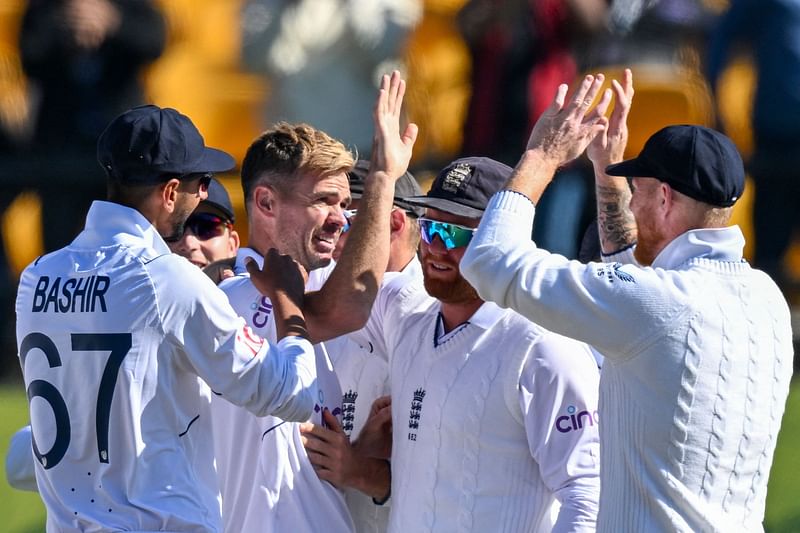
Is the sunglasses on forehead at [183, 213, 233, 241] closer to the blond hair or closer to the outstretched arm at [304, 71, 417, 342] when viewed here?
the blond hair

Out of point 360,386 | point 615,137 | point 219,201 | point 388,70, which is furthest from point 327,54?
point 615,137

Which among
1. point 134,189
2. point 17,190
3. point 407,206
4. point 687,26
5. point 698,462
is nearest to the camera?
point 698,462

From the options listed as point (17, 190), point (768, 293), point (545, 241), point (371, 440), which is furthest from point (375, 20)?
point (768, 293)

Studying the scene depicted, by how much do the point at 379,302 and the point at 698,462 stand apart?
4.20 feet

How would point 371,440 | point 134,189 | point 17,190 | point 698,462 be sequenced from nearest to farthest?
point 698,462
point 134,189
point 371,440
point 17,190

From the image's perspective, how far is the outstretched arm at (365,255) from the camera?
370 centimetres

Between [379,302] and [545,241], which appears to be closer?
[379,302]

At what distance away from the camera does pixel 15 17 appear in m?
8.59

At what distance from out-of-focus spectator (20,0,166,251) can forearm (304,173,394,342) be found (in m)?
4.93

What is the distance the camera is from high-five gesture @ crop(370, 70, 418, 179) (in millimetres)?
3738

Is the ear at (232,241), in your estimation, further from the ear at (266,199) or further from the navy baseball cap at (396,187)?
the ear at (266,199)

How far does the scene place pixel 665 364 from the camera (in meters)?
3.21

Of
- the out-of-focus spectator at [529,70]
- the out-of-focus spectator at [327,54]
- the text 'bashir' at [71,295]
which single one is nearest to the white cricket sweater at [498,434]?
the text 'bashir' at [71,295]

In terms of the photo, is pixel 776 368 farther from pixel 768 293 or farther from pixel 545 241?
pixel 545 241
